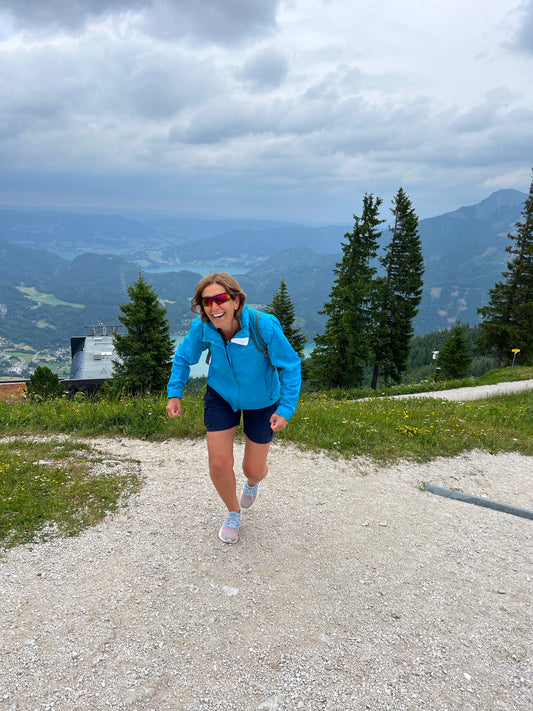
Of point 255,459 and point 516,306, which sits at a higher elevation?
point 516,306

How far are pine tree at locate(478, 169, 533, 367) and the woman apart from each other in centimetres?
3970

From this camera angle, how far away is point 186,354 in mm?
4168

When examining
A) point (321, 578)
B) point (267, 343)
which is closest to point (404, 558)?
point (321, 578)

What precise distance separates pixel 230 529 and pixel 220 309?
2469 millimetres

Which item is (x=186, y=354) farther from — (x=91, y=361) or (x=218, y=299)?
(x=91, y=361)

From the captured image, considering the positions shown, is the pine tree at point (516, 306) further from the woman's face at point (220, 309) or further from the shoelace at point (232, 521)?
the woman's face at point (220, 309)

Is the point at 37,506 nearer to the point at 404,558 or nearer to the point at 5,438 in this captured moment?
the point at 5,438

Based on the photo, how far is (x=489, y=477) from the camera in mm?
7121

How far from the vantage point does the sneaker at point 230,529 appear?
451 cm

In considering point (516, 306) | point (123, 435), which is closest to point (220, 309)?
point (123, 435)

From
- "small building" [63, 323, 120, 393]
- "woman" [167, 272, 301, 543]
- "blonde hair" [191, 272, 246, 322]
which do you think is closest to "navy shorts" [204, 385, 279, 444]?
"woman" [167, 272, 301, 543]

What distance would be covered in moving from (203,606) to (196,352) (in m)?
2.29

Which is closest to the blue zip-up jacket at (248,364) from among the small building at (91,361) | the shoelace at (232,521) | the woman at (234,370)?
the woman at (234,370)

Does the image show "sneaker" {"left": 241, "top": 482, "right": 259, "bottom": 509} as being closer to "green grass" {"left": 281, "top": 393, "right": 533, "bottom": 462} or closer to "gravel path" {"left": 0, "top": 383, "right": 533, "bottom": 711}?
"gravel path" {"left": 0, "top": 383, "right": 533, "bottom": 711}
